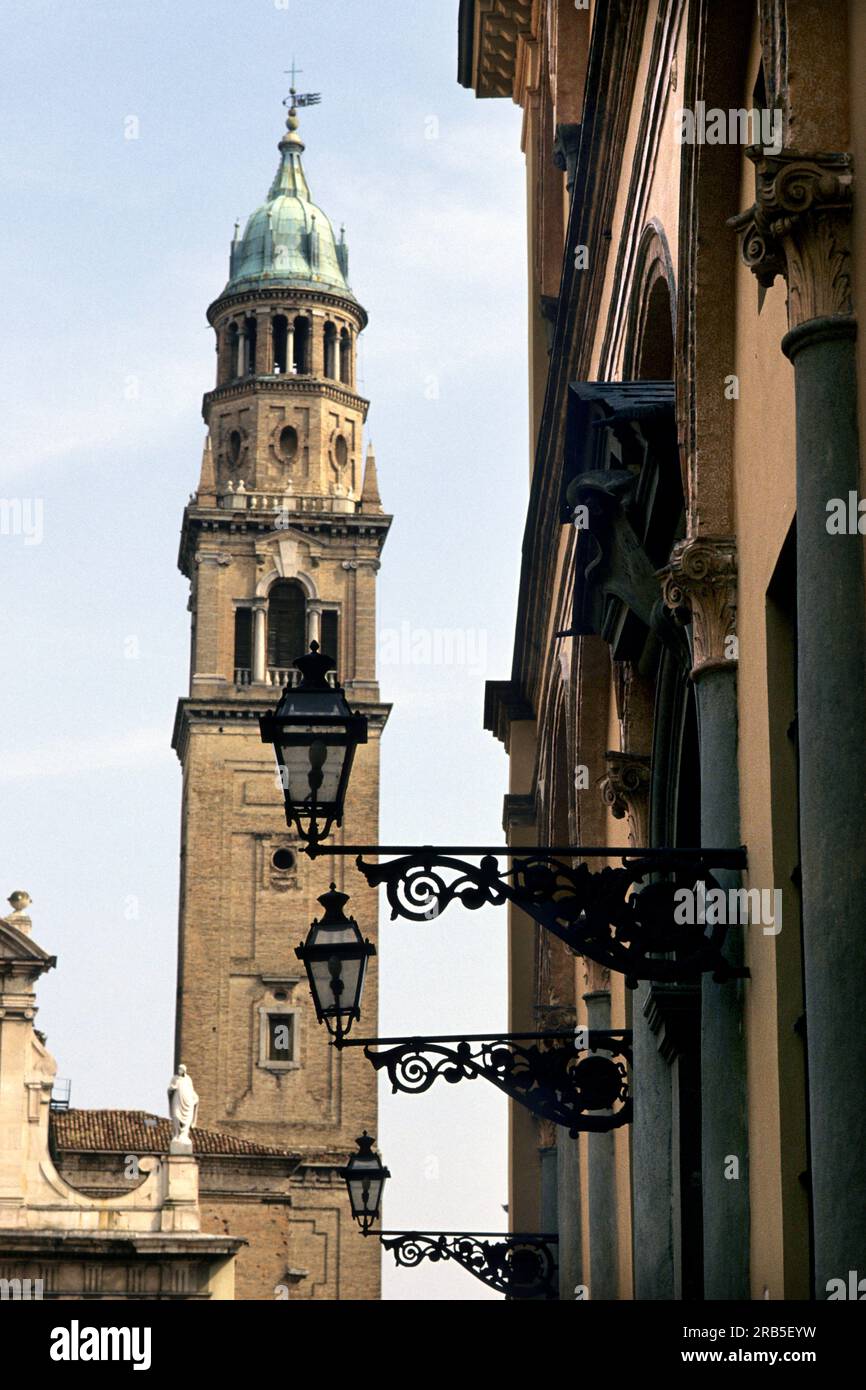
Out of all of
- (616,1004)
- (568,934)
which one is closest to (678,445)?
(568,934)

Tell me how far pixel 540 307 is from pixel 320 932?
10325 millimetres

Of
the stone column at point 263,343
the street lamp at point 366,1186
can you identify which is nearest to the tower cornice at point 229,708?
the stone column at point 263,343

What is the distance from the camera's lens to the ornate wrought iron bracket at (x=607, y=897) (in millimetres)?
7553

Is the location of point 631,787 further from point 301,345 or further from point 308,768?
point 301,345

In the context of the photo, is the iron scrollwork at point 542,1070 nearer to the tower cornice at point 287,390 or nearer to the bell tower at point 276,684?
the bell tower at point 276,684

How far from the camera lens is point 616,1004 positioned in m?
13.5

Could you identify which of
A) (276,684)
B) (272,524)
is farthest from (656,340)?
(272,524)

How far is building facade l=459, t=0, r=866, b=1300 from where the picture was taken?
568 cm

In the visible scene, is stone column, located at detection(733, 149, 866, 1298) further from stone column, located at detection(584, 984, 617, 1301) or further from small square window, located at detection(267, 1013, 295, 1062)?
small square window, located at detection(267, 1013, 295, 1062)

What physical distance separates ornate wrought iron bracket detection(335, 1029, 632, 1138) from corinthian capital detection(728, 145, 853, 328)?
523 centimetres

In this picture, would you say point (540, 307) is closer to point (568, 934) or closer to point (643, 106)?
point (643, 106)

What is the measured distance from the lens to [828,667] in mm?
5660

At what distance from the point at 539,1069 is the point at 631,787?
53.6 inches
